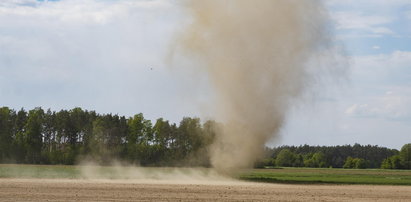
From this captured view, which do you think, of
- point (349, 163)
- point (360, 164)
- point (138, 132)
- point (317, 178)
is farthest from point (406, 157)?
point (317, 178)

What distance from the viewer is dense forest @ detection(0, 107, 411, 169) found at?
241 ft

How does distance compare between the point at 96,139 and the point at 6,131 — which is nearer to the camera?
the point at 96,139

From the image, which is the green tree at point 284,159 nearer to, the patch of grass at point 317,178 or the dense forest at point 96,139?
the dense forest at point 96,139

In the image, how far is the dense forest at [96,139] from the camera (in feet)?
241

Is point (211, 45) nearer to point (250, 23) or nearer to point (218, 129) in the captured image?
point (250, 23)

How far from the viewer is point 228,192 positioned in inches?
1510

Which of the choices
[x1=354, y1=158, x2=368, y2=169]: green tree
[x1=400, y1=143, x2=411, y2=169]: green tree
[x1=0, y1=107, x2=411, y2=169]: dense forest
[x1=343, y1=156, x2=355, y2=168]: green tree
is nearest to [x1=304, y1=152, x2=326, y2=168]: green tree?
[x1=343, y1=156, x2=355, y2=168]: green tree

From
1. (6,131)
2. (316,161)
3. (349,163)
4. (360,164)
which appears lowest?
(360,164)

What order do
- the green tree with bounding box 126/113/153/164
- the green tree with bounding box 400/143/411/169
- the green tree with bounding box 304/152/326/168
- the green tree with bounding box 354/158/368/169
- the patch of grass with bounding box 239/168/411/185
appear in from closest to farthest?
A: the patch of grass with bounding box 239/168/411/185 → the green tree with bounding box 126/113/153/164 → the green tree with bounding box 400/143/411/169 → the green tree with bounding box 354/158/368/169 → the green tree with bounding box 304/152/326/168

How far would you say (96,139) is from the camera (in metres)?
94.7

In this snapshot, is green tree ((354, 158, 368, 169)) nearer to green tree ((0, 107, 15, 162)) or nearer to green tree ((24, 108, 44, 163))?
green tree ((24, 108, 44, 163))

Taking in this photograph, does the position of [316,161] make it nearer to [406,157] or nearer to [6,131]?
[406,157]

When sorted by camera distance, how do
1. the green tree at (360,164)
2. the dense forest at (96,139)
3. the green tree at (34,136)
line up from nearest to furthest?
the dense forest at (96,139), the green tree at (34,136), the green tree at (360,164)

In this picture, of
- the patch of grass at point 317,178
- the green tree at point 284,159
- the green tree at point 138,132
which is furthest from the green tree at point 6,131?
the green tree at point 284,159
